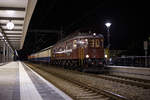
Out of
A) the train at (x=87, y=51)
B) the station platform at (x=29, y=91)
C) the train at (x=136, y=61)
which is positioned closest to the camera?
the station platform at (x=29, y=91)

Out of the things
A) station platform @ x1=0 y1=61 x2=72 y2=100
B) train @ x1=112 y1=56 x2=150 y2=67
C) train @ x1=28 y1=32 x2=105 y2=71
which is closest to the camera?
station platform @ x1=0 y1=61 x2=72 y2=100

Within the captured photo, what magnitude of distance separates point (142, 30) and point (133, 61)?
21.8 metres

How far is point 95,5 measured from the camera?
81.9ft

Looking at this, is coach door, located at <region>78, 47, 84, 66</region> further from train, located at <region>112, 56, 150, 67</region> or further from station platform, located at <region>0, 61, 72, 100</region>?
station platform, located at <region>0, 61, 72, 100</region>

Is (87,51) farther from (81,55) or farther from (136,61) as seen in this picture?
(136,61)

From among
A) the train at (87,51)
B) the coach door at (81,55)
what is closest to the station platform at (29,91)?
the coach door at (81,55)

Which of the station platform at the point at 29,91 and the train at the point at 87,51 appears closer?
the station platform at the point at 29,91

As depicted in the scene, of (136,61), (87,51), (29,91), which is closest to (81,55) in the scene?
(87,51)

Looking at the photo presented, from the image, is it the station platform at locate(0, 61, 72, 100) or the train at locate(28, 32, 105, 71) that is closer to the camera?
the station platform at locate(0, 61, 72, 100)

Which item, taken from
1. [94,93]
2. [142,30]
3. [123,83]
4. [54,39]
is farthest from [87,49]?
[54,39]

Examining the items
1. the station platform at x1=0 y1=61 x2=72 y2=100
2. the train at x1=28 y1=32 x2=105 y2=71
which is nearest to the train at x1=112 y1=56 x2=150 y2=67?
the train at x1=28 y1=32 x2=105 y2=71

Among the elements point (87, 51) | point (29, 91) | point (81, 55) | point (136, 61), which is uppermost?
point (87, 51)

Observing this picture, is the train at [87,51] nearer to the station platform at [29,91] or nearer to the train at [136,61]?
the train at [136,61]

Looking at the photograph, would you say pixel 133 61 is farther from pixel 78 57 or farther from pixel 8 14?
pixel 8 14
